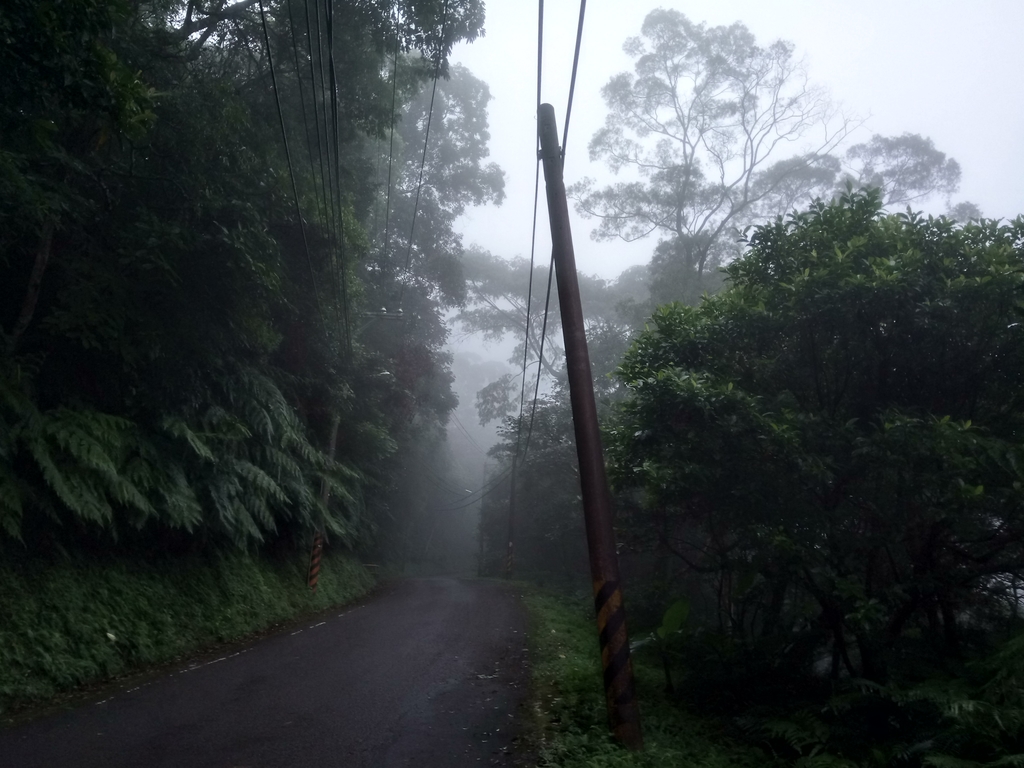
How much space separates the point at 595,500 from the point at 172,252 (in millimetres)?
6605

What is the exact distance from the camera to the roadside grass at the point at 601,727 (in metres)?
6.04

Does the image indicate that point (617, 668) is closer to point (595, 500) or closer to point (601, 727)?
point (601, 727)

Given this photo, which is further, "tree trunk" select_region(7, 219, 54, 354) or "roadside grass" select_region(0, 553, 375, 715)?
"tree trunk" select_region(7, 219, 54, 354)

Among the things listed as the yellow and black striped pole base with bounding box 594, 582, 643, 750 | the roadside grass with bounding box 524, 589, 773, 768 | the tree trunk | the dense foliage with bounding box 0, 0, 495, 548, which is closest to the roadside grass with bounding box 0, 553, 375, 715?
the dense foliage with bounding box 0, 0, 495, 548

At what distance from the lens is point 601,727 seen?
6707mm

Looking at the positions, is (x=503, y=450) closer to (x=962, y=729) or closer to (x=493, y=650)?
(x=493, y=650)

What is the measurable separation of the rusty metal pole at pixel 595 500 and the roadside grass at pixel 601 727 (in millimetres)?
321

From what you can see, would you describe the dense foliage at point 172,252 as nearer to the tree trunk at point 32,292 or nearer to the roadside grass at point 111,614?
the tree trunk at point 32,292

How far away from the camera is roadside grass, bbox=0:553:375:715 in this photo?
25.3ft

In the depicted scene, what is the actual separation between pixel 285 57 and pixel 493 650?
430 inches

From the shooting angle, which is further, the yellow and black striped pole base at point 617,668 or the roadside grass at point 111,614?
the roadside grass at point 111,614

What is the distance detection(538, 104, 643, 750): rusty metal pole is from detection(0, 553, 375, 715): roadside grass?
5.31m

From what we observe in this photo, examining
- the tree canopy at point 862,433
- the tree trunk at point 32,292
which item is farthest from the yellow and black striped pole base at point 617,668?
the tree trunk at point 32,292

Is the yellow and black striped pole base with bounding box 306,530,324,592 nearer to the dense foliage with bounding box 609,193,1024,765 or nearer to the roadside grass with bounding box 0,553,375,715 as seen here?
the roadside grass with bounding box 0,553,375,715
